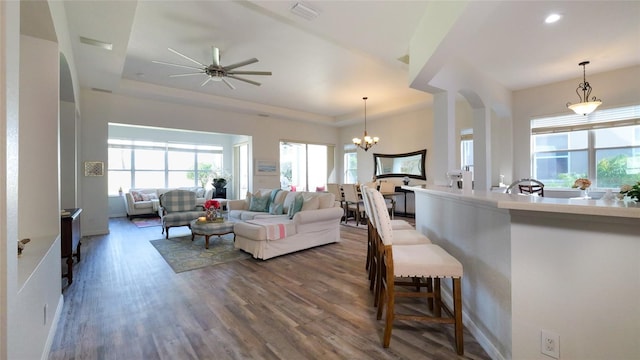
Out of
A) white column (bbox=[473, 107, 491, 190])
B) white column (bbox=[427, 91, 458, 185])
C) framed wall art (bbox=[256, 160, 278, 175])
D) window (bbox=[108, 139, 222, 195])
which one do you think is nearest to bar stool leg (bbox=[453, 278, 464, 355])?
white column (bbox=[427, 91, 458, 185])

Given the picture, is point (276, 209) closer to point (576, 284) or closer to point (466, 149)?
point (576, 284)

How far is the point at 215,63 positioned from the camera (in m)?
3.68

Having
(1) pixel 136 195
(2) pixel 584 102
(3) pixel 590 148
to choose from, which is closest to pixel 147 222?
(1) pixel 136 195

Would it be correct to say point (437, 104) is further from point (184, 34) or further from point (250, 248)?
point (184, 34)

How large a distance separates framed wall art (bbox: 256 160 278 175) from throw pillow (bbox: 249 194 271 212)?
2066mm

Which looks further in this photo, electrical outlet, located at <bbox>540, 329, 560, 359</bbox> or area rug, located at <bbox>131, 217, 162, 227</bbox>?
area rug, located at <bbox>131, 217, 162, 227</bbox>

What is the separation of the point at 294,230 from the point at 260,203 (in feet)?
6.20

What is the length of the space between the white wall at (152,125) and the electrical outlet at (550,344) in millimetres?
6937

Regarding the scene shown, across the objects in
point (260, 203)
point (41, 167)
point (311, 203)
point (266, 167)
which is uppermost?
point (266, 167)

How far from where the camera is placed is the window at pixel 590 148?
427 cm

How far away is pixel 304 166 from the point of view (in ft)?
30.8

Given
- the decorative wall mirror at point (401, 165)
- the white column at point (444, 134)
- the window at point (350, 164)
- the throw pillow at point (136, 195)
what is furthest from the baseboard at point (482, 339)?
the throw pillow at point (136, 195)

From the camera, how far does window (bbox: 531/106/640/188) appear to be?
168 inches

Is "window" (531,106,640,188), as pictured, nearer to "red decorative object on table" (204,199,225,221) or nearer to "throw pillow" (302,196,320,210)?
"throw pillow" (302,196,320,210)
